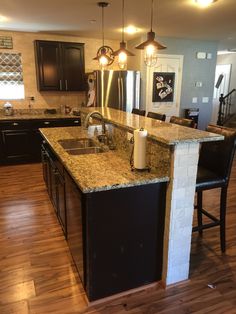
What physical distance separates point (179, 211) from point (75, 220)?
0.76 meters

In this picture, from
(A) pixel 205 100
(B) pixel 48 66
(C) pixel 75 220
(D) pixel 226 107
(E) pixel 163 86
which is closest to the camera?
(C) pixel 75 220

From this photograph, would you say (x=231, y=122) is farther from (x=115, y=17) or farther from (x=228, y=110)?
(x=115, y=17)

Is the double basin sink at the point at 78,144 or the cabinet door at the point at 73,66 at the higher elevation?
the cabinet door at the point at 73,66

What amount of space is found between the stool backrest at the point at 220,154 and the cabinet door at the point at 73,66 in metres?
3.63

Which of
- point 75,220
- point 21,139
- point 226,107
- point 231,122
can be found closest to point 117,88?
point 21,139

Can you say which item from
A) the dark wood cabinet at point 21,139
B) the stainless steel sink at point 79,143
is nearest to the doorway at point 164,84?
the dark wood cabinet at point 21,139

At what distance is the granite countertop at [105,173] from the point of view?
5.47 feet

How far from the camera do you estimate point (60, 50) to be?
5.07m

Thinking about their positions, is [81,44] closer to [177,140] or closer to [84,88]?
[84,88]

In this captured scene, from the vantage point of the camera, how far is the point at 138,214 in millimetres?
1813

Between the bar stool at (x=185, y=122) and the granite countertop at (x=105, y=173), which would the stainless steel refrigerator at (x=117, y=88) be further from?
the granite countertop at (x=105, y=173)

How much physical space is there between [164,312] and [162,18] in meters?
3.81

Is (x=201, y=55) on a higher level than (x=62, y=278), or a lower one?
higher

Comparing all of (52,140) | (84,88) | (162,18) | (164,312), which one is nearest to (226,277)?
(164,312)
